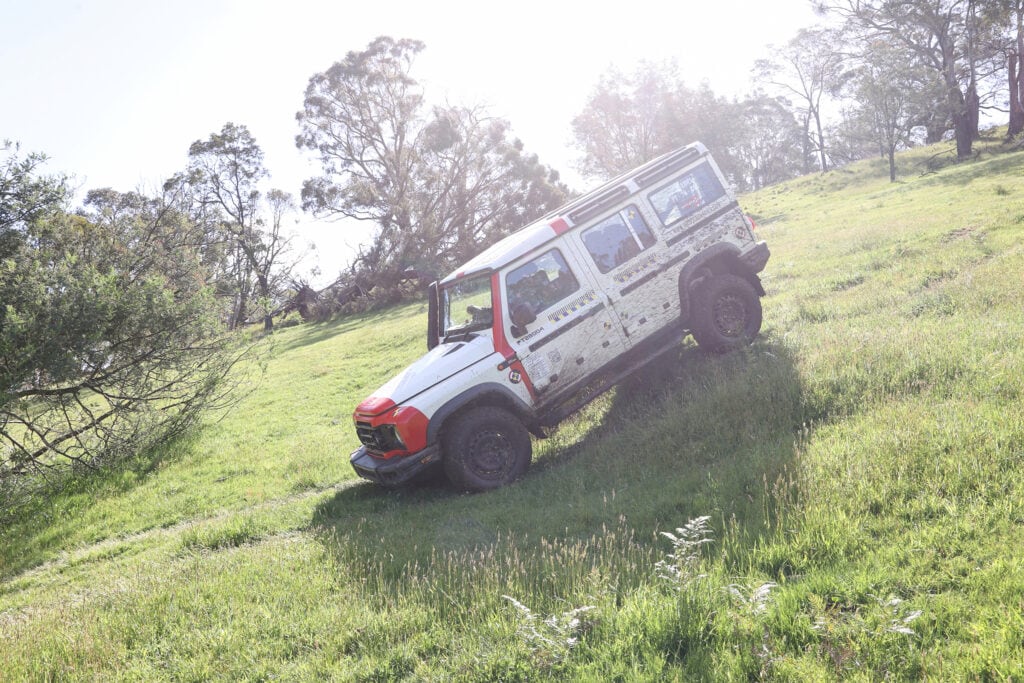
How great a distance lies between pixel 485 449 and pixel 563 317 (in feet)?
6.22

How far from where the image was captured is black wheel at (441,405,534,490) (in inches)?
264

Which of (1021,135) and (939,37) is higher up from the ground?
(939,37)

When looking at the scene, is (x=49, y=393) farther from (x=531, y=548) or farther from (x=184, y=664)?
(x=531, y=548)

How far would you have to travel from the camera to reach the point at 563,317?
7.41m

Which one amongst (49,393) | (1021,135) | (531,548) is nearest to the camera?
(531,548)

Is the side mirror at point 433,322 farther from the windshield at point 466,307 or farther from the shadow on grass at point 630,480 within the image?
the shadow on grass at point 630,480

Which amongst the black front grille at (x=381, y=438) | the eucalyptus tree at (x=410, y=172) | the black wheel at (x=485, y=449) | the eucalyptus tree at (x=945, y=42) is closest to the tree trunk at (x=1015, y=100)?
the eucalyptus tree at (x=945, y=42)

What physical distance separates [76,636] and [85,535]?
489cm

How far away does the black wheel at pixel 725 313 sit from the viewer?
8141mm

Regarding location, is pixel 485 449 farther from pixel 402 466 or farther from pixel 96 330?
pixel 96 330

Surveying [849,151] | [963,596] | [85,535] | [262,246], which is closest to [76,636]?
[85,535]

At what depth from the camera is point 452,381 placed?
682cm

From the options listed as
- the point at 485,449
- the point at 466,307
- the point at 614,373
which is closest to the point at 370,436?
the point at 485,449

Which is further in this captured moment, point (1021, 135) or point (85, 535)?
point (1021, 135)
